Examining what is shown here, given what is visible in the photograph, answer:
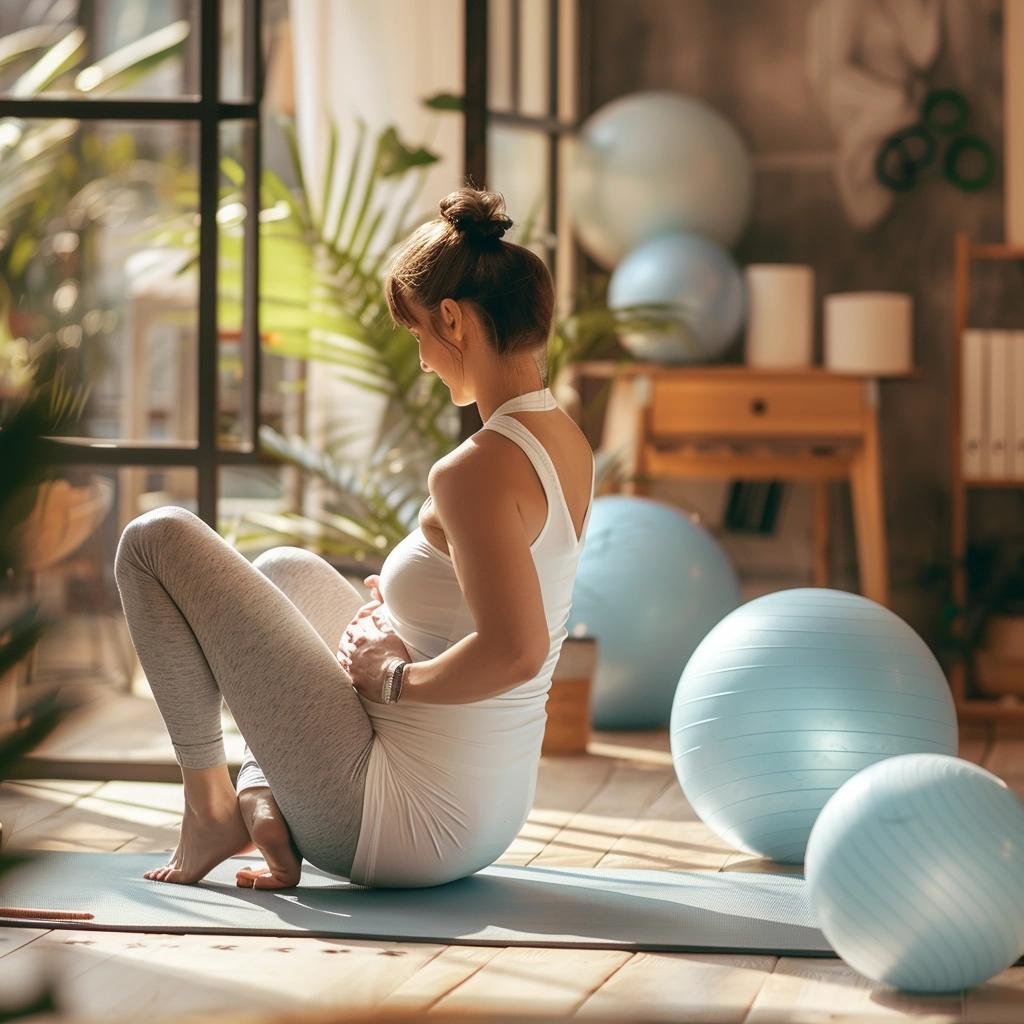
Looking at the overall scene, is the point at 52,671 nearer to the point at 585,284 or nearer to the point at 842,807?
the point at 842,807

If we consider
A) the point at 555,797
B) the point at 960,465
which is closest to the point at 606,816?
the point at 555,797

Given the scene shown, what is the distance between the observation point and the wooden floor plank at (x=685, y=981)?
5.66ft

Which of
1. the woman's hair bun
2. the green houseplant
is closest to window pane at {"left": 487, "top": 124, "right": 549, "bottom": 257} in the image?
the green houseplant

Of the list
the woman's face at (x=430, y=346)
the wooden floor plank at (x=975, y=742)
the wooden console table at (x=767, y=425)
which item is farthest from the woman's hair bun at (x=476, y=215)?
the wooden console table at (x=767, y=425)

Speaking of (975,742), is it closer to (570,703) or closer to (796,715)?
(570,703)

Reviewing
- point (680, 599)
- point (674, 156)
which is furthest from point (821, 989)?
point (674, 156)

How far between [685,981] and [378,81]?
9.05 ft

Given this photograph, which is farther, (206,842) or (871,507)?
(871,507)

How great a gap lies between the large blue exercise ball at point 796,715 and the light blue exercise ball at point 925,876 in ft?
1.62

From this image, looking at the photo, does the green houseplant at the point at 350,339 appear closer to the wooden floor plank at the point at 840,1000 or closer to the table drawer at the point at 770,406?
the table drawer at the point at 770,406

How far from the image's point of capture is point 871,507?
4086mm

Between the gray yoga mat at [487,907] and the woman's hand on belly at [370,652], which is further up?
the woman's hand on belly at [370,652]

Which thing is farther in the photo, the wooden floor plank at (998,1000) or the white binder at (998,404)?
the white binder at (998,404)

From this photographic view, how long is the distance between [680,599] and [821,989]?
1811 mm
